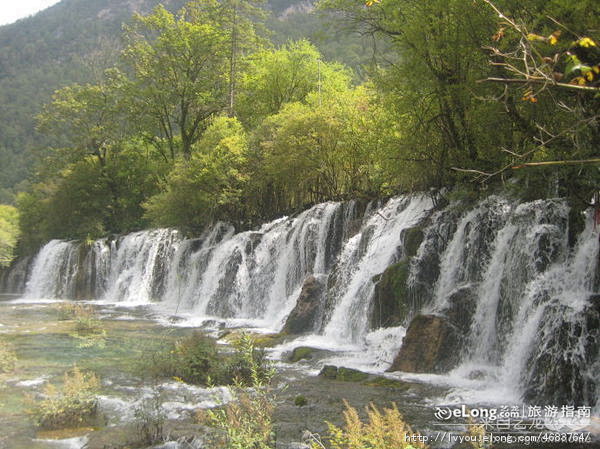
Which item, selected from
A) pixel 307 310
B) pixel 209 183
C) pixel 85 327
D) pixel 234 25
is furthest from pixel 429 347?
pixel 234 25

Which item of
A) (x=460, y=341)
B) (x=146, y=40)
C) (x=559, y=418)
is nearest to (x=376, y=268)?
(x=460, y=341)

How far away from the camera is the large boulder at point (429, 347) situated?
10.7 m

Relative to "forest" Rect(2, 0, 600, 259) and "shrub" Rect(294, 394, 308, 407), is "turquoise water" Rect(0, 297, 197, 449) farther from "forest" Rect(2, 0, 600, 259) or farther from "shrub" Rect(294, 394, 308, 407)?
"forest" Rect(2, 0, 600, 259)

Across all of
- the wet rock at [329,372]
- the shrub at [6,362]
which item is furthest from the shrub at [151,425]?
the shrub at [6,362]

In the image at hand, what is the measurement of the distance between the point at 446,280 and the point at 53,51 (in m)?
128

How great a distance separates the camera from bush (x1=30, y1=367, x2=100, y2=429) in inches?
327

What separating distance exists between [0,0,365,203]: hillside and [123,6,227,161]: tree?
647 centimetres

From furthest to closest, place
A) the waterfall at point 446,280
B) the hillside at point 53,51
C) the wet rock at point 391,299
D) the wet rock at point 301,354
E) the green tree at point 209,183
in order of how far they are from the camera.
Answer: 1. the hillside at point 53,51
2. the green tree at point 209,183
3. the wet rock at point 391,299
4. the wet rock at point 301,354
5. the waterfall at point 446,280

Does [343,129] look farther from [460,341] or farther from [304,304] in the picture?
[460,341]

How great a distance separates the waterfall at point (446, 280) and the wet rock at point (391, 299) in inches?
5.9

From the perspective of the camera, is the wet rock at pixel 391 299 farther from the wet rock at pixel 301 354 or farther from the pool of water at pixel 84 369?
the pool of water at pixel 84 369

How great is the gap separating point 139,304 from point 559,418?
2293 centimetres

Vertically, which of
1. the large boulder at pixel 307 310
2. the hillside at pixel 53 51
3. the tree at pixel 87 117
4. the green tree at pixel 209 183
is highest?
the hillside at pixel 53 51

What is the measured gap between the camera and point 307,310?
16.0 meters
